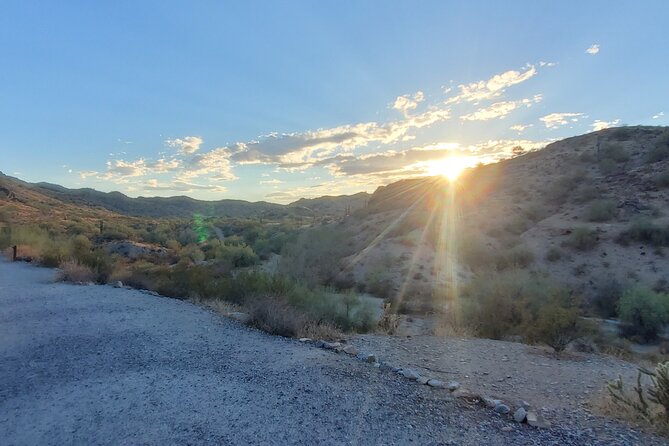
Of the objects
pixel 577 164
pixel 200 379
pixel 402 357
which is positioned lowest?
pixel 402 357

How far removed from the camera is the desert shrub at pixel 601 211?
32.1 m

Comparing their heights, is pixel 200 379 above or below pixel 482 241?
above

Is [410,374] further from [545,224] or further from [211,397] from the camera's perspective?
[545,224]

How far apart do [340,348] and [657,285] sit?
2079cm

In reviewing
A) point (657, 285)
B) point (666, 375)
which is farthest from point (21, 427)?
point (657, 285)

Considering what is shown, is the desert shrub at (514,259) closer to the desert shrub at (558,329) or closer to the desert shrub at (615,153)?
the desert shrub at (558,329)

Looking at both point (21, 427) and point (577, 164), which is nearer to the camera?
point (21, 427)

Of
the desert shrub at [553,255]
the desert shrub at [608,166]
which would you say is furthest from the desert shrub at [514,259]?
the desert shrub at [608,166]

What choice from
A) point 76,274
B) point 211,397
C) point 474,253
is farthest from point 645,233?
point 76,274

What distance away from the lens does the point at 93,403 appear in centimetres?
562

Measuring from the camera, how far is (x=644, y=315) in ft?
52.9

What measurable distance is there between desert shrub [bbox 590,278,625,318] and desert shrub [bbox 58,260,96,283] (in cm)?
2141

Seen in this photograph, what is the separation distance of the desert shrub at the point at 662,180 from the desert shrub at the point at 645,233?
29.0ft

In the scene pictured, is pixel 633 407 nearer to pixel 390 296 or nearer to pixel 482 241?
pixel 390 296
